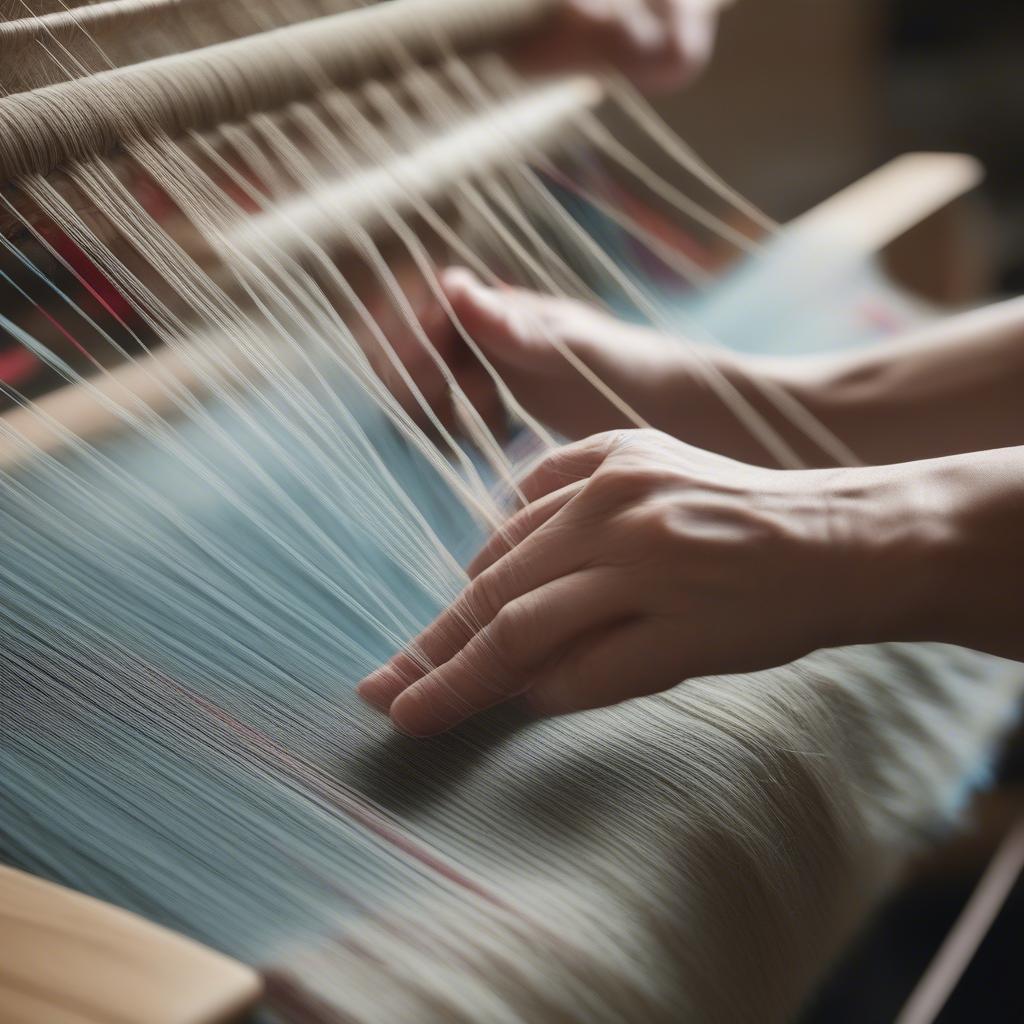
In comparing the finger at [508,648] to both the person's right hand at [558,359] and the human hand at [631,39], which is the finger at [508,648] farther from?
the human hand at [631,39]

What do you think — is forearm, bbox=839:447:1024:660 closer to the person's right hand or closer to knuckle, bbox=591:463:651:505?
knuckle, bbox=591:463:651:505

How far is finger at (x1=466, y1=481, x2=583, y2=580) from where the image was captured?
0.59 metres

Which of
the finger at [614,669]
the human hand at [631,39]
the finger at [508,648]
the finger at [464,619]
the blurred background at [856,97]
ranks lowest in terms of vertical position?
the blurred background at [856,97]

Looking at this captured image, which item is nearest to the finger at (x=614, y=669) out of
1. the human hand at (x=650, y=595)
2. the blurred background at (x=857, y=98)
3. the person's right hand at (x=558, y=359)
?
the human hand at (x=650, y=595)

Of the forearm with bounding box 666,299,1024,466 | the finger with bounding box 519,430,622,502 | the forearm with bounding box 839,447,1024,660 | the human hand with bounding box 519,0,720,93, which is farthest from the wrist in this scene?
the human hand with bounding box 519,0,720,93

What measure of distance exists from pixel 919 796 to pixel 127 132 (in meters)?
0.58

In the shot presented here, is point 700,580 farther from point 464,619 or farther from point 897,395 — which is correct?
point 897,395

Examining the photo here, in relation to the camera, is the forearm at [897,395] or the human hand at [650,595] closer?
the human hand at [650,595]

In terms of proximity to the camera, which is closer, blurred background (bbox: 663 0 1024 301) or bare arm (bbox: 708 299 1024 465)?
bare arm (bbox: 708 299 1024 465)

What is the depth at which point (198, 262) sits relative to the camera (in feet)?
2.40

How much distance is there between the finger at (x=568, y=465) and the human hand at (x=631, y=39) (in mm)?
603

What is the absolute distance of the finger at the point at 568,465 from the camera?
0.61 metres

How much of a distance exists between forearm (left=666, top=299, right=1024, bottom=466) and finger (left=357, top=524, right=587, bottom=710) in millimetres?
336

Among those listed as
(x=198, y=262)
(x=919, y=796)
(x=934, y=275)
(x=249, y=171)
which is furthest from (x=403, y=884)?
(x=934, y=275)
